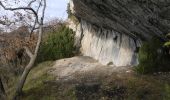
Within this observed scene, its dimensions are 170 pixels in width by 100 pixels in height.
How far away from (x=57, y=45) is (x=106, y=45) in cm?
466

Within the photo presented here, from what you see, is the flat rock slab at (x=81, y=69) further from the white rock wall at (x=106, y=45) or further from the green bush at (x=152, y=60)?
the green bush at (x=152, y=60)

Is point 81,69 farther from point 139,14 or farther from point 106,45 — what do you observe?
point 139,14

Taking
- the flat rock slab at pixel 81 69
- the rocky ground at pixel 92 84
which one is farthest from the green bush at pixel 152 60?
the flat rock slab at pixel 81 69

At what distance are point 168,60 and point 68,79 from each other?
432cm

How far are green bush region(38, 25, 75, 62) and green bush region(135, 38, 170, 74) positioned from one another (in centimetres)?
840

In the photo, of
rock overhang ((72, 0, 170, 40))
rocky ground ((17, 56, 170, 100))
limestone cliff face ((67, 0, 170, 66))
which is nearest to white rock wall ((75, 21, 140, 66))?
limestone cliff face ((67, 0, 170, 66))

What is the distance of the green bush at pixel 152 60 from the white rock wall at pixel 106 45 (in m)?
1.50

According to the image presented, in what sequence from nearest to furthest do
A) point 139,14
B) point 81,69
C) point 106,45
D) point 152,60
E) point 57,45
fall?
point 139,14 → point 152,60 → point 81,69 → point 106,45 → point 57,45

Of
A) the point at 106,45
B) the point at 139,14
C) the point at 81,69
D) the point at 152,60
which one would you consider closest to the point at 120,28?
the point at 152,60

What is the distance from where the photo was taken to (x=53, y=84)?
53.9 ft

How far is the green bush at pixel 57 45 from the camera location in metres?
22.5

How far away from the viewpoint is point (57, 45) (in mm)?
23141

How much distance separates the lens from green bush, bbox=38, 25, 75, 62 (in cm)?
2253

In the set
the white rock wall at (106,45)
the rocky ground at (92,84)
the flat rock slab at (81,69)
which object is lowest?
the rocky ground at (92,84)
